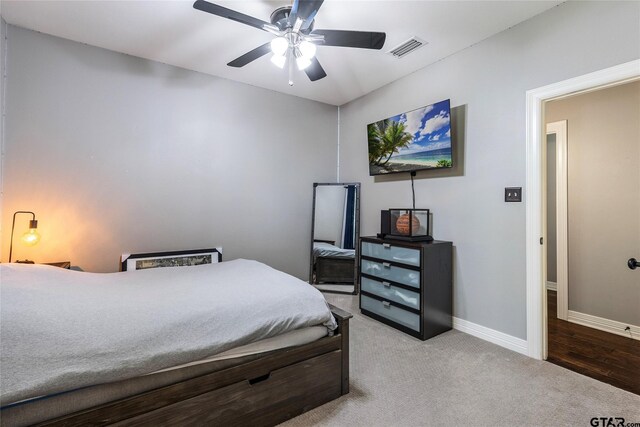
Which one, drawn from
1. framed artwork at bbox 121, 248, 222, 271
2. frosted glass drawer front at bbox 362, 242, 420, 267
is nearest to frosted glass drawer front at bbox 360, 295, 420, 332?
frosted glass drawer front at bbox 362, 242, 420, 267

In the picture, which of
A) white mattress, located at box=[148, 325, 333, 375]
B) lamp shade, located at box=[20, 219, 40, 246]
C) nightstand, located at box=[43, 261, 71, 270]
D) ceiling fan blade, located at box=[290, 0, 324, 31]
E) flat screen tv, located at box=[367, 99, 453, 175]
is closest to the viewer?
white mattress, located at box=[148, 325, 333, 375]

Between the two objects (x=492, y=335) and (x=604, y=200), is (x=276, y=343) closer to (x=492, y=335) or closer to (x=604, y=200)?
(x=492, y=335)

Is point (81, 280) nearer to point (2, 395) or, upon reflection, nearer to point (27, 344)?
point (27, 344)

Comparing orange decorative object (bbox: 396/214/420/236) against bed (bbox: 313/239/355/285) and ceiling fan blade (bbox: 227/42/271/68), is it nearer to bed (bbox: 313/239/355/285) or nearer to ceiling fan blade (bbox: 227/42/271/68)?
bed (bbox: 313/239/355/285)

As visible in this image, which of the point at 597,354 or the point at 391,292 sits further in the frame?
the point at 391,292

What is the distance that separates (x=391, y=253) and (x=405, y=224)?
315mm

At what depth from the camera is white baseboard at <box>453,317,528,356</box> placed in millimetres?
2322

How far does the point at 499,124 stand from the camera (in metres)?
2.48

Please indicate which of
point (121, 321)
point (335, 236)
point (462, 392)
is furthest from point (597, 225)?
point (121, 321)

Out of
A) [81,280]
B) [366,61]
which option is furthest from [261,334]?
[366,61]

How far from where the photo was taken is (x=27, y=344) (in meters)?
1.05

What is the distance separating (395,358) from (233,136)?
286 cm

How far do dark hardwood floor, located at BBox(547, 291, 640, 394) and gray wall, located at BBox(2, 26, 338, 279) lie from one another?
2.77m

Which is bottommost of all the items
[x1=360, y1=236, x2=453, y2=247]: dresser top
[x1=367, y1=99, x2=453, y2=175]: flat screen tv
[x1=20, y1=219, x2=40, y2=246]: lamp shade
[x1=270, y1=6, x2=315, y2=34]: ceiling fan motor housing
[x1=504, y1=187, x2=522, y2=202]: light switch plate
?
[x1=360, y1=236, x2=453, y2=247]: dresser top
